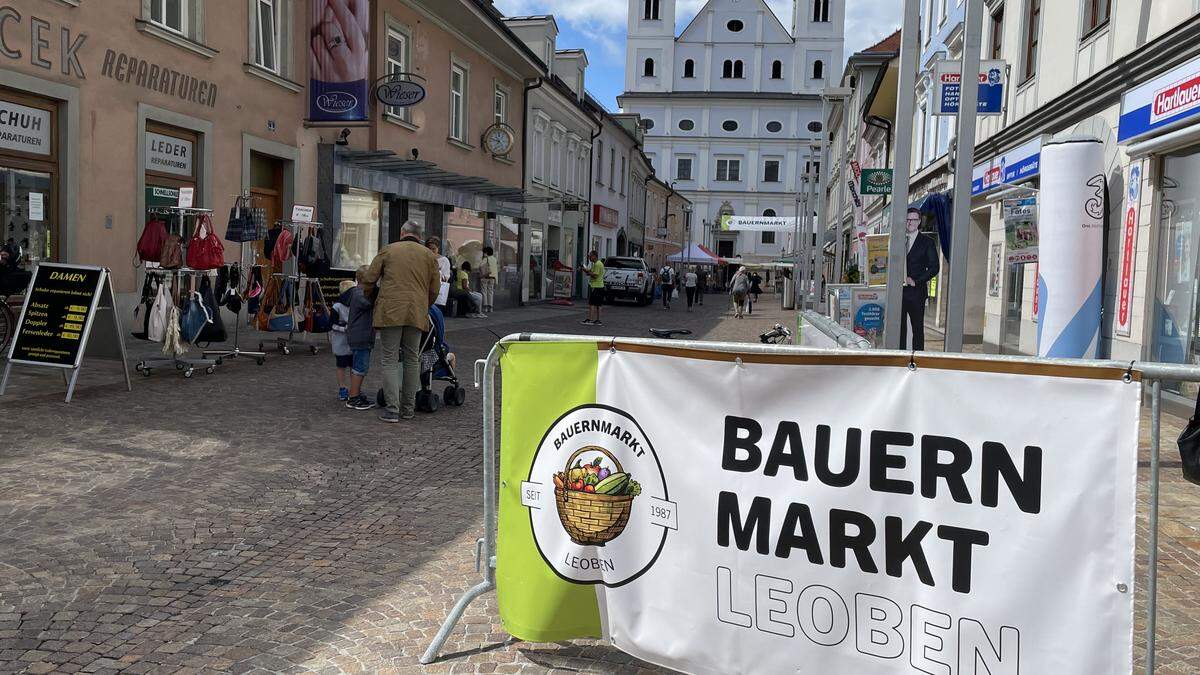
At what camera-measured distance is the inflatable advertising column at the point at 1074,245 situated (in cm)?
866

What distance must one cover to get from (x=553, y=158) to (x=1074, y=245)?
25311 millimetres

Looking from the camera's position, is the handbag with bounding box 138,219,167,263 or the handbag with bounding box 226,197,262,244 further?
the handbag with bounding box 226,197,262,244

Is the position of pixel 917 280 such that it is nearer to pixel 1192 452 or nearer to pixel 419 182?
pixel 1192 452

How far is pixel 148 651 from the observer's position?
342 cm

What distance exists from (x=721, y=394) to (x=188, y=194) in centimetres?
921

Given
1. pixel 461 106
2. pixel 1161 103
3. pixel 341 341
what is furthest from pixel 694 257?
pixel 341 341

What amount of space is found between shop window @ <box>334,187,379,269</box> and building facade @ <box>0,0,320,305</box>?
6.30ft

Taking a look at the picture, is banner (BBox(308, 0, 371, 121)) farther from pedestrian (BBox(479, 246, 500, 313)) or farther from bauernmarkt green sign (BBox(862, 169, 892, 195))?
bauernmarkt green sign (BBox(862, 169, 892, 195))

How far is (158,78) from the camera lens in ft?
42.1

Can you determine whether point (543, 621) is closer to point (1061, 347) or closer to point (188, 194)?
point (1061, 347)

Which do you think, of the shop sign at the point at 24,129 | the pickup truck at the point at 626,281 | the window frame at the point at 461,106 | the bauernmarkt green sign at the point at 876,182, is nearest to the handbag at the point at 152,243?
the shop sign at the point at 24,129

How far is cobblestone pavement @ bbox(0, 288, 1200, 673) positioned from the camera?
3473 millimetres

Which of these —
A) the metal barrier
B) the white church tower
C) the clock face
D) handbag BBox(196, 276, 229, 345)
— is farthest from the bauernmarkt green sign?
the white church tower

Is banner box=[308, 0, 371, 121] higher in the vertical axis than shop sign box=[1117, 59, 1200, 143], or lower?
higher
